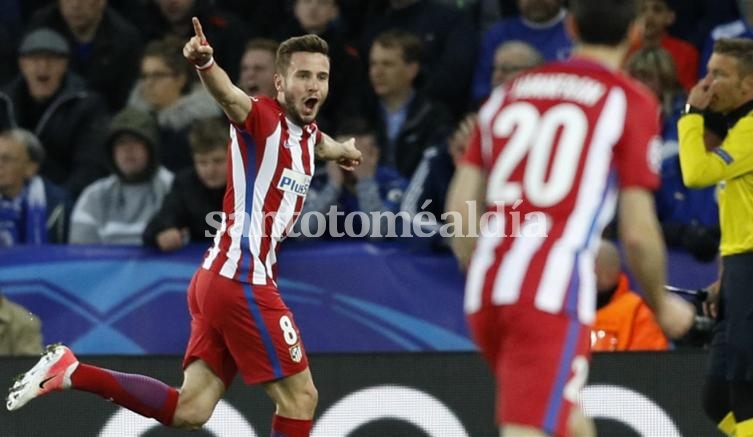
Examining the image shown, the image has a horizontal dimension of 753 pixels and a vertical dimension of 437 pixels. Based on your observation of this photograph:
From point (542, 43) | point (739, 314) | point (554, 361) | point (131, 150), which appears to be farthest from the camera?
point (542, 43)

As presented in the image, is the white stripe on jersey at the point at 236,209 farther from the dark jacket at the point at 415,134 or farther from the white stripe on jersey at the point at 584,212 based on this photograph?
the dark jacket at the point at 415,134

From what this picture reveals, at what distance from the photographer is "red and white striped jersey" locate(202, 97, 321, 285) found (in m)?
7.09

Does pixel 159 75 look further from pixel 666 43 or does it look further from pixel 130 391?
pixel 130 391

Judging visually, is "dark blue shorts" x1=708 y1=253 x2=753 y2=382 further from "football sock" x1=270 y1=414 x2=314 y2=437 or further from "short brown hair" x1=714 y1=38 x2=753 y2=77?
"football sock" x1=270 y1=414 x2=314 y2=437

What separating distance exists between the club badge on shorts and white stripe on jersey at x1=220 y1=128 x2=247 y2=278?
0.40m

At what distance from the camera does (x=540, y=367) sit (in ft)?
16.3

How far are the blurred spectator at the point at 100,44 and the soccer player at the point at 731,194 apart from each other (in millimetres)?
4937

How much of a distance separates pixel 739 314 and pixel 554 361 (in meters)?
2.88

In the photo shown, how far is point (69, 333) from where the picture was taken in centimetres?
948

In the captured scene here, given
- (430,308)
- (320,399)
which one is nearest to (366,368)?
(320,399)

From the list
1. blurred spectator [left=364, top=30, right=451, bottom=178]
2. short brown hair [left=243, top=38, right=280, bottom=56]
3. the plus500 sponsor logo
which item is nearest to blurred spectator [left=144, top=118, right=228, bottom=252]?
short brown hair [left=243, top=38, right=280, bottom=56]

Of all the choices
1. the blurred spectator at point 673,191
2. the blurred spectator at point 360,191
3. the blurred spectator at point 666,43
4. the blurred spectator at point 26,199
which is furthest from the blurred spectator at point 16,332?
the blurred spectator at point 666,43

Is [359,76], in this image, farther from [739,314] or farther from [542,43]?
[739,314]

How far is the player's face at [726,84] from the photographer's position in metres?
7.74
